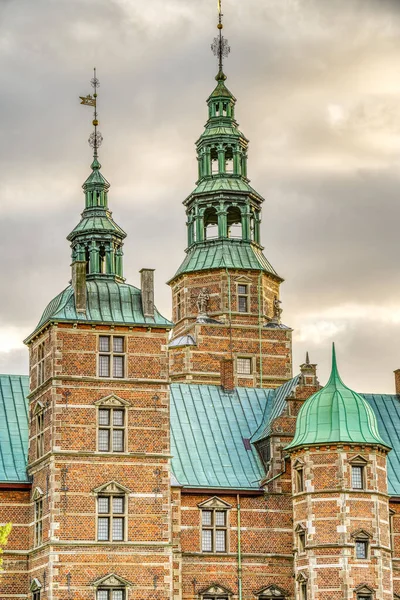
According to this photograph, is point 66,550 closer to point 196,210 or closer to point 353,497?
point 353,497

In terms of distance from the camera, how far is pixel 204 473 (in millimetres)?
65938

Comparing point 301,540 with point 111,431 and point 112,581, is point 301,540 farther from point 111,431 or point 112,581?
point 111,431

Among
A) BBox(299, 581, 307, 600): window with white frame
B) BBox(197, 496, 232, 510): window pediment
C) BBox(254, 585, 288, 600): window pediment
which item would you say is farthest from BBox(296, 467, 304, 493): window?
BBox(254, 585, 288, 600): window pediment

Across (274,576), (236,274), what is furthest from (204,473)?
(236,274)

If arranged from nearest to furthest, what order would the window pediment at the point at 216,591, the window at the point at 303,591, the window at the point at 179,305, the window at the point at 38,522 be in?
the window at the point at 38,522 < the window at the point at 303,591 < the window pediment at the point at 216,591 < the window at the point at 179,305

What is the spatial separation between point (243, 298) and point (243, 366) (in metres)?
3.79

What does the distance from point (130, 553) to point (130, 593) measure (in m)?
1.53

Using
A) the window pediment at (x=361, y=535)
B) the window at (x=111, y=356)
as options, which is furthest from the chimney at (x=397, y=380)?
the window at (x=111, y=356)

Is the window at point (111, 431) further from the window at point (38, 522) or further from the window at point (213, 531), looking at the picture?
the window at point (213, 531)

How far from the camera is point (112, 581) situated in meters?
60.2

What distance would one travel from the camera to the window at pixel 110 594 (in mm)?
60094

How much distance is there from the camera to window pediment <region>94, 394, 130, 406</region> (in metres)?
61.8

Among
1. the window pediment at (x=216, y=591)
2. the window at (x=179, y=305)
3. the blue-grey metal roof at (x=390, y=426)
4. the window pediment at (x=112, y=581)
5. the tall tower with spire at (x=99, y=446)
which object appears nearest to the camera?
the window pediment at (x=112, y=581)

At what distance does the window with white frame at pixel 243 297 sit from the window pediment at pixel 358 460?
19.5 m
